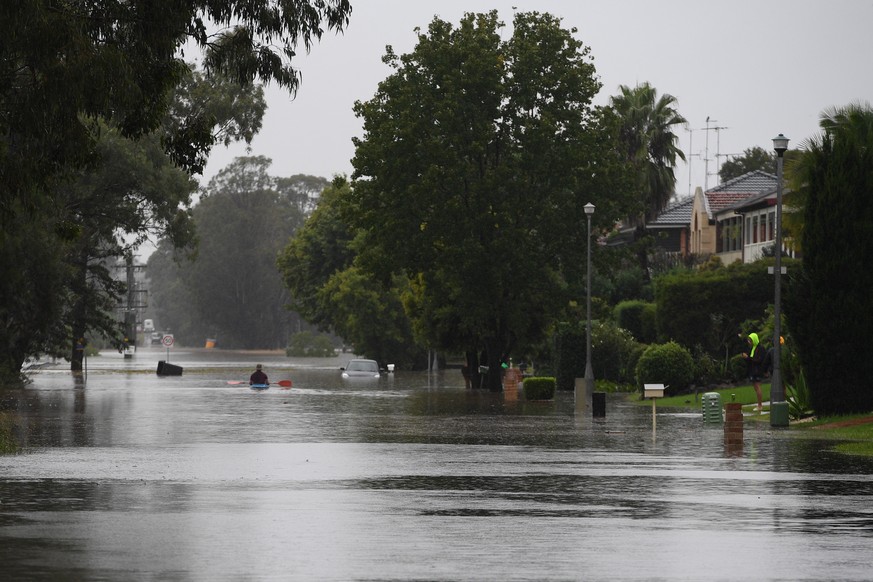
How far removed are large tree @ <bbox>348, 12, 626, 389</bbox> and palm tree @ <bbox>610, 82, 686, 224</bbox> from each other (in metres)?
23.3

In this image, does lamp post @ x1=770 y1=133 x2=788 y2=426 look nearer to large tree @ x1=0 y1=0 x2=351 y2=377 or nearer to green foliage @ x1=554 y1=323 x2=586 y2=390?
large tree @ x1=0 y1=0 x2=351 y2=377

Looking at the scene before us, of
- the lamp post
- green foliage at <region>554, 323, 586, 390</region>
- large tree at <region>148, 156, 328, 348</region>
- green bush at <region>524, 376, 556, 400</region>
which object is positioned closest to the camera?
the lamp post

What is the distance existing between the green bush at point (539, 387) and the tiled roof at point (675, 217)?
43.2m

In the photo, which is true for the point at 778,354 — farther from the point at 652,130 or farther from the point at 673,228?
the point at 673,228

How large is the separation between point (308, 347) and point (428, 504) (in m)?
158

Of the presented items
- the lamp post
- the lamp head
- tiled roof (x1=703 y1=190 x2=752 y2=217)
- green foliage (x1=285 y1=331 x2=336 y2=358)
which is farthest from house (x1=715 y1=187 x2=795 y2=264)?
green foliage (x1=285 y1=331 x2=336 y2=358)

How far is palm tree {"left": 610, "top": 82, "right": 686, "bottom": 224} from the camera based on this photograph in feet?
275

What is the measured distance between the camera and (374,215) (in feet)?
198

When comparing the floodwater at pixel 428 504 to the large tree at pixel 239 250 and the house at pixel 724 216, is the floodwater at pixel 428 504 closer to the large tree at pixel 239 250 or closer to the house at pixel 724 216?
the house at pixel 724 216

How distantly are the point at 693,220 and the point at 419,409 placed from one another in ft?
159

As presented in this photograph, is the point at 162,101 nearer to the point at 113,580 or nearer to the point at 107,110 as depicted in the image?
the point at 107,110

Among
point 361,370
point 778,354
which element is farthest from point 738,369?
point 361,370

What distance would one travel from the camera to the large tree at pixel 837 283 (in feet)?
110

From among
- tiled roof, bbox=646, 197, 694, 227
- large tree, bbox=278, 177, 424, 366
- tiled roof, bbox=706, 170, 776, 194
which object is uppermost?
tiled roof, bbox=706, 170, 776, 194
